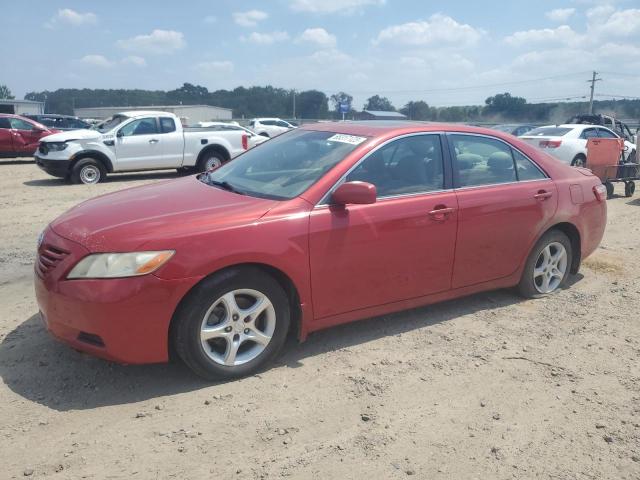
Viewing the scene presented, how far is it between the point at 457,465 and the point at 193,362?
1.59 m

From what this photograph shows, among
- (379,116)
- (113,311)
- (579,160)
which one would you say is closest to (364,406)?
(113,311)

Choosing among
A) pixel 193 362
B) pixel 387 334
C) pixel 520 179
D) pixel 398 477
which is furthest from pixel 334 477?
pixel 520 179

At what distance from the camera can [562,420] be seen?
10.5ft

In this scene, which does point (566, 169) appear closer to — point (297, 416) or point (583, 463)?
point (583, 463)

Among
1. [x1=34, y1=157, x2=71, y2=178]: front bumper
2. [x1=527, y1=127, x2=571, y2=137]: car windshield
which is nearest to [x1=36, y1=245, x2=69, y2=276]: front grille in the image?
[x1=34, y1=157, x2=71, y2=178]: front bumper

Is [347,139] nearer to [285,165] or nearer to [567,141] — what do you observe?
[285,165]

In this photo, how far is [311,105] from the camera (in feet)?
245

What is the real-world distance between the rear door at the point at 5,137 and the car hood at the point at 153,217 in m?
15.6

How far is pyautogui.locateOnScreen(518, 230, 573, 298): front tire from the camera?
498 cm

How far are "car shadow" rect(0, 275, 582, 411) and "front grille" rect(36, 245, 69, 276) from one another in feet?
2.18

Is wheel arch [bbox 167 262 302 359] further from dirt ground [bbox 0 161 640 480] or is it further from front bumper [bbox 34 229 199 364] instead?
dirt ground [bbox 0 161 640 480]

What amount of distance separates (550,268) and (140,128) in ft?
35.3

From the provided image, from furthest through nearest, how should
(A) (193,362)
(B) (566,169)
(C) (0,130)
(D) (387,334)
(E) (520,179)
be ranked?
(C) (0,130) → (B) (566,169) → (E) (520,179) → (D) (387,334) → (A) (193,362)

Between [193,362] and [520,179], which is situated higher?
[520,179]
